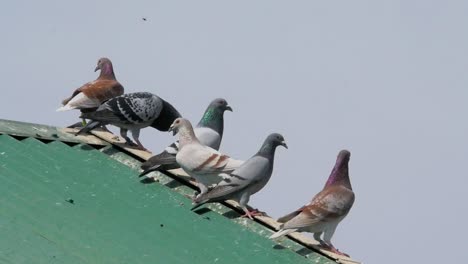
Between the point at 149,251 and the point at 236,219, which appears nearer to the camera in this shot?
the point at 149,251

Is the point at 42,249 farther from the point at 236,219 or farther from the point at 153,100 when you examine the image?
the point at 153,100

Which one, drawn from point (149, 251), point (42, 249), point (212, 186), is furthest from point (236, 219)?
point (42, 249)

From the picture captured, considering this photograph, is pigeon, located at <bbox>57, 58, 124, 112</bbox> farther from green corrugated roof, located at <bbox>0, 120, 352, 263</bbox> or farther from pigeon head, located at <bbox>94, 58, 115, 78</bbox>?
green corrugated roof, located at <bbox>0, 120, 352, 263</bbox>

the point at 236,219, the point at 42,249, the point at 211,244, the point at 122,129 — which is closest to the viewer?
the point at 42,249

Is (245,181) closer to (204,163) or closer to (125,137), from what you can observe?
(204,163)

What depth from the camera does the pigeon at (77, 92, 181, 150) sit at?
18.7m

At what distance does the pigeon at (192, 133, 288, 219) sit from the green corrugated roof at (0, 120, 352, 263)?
0.59ft

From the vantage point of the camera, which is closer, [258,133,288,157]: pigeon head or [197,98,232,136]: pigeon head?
[258,133,288,157]: pigeon head

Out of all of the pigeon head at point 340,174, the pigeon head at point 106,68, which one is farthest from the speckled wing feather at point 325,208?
the pigeon head at point 106,68

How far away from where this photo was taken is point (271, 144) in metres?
16.6

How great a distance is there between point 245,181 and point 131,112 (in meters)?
3.18

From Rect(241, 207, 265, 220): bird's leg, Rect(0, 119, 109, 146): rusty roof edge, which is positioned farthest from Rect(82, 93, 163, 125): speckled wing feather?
Rect(241, 207, 265, 220): bird's leg

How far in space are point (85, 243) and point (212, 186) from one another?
2.75 m

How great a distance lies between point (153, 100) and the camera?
19.2 metres
